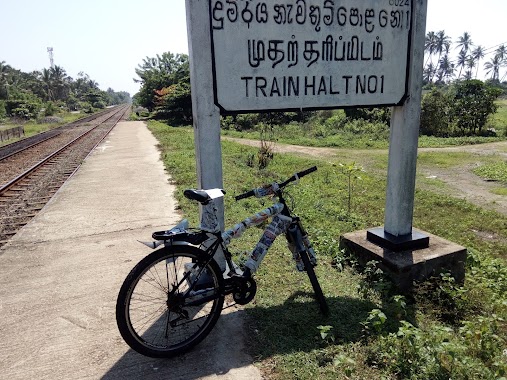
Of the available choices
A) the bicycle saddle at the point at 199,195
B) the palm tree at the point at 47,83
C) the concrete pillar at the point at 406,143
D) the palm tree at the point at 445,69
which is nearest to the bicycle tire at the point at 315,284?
the bicycle saddle at the point at 199,195

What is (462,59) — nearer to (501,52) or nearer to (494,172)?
(501,52)

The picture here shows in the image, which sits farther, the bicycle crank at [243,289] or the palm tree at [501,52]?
the palm tree at [501,52]

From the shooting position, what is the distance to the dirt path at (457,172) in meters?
8.45

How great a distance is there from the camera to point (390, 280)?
12.0 feet

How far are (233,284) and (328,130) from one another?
65.9 ft

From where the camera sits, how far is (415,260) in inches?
145

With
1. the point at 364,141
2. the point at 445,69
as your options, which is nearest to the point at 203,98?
the point at 364,141

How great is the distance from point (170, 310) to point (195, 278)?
0.29 m

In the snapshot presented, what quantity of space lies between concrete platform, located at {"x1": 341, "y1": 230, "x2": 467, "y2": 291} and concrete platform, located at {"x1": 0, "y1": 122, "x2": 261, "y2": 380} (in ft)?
4.94

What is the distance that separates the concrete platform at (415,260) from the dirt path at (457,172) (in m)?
4.31

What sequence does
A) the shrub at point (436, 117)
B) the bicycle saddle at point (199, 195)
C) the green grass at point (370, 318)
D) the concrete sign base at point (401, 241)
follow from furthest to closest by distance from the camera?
1. the shrub at point (436, 117)
2. the concrete sign base at point (401, 241)
3. the bicycle saddle at point (199, 195)
4. the green grass at point (370, 318)

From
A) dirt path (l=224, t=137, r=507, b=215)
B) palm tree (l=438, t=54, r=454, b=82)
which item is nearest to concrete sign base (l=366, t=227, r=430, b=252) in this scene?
dirt path (l=224, t=137, r=507, b=215)

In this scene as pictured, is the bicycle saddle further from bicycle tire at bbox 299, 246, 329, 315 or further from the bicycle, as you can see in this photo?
bicycle tire at bbox 299, 246, 329, 315

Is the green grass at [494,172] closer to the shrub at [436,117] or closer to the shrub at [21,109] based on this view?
the shrub at [436,117]
